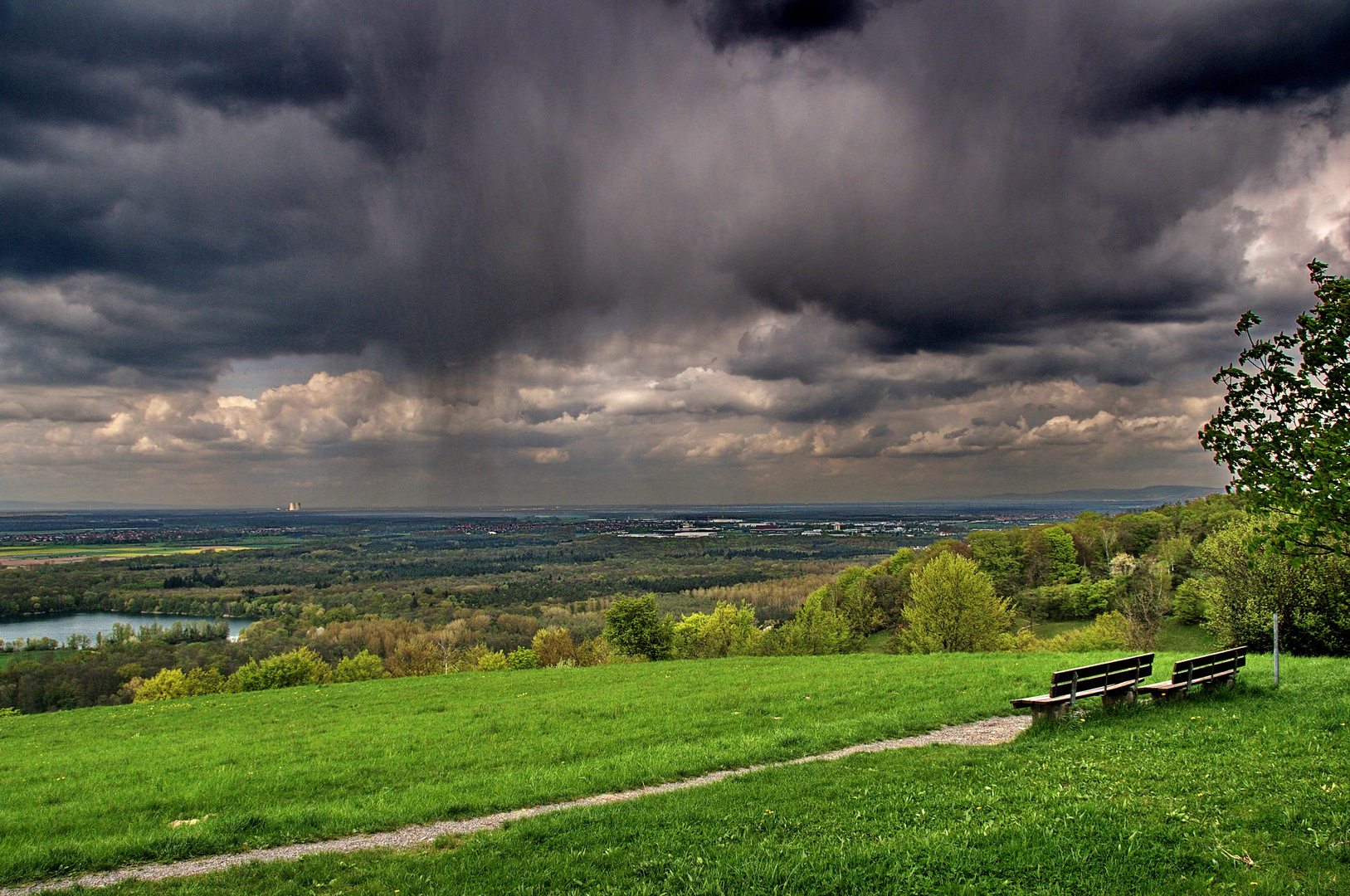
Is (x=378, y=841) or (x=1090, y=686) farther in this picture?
(x=1090, y=686)

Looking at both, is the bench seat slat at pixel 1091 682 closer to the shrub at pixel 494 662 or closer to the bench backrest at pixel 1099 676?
the bench backrest at pixel 1099 676

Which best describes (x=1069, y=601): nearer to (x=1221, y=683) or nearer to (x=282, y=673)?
(x=1221, y=683)

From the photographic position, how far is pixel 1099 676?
14.9m

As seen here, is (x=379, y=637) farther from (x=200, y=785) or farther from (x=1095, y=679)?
(x=1095, y=679)

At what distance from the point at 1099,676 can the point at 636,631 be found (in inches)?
1574

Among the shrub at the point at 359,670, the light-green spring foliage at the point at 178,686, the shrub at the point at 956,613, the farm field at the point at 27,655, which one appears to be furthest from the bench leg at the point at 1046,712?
the farm field at the point at 27,655

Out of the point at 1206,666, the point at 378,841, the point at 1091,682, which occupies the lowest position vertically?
the point at 378,841

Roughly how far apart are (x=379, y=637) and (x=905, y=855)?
99.4 metres

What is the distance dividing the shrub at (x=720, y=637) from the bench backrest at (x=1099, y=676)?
40903mm

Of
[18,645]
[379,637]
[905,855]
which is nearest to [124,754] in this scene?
[905,855]

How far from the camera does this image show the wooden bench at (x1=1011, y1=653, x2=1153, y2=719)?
14047 millimetres

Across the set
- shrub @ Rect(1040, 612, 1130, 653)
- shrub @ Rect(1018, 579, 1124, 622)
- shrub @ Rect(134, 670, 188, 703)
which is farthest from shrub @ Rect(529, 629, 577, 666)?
shrub @ Rect(1018, 579, 1124, 622)

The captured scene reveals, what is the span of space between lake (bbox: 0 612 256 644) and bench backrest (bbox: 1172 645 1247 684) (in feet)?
457

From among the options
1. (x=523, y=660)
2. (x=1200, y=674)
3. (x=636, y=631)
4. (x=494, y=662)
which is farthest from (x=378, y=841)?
(x=494, y=662)
